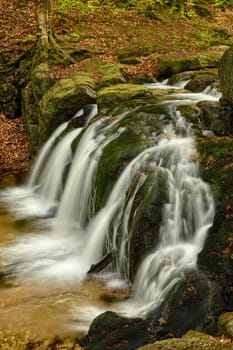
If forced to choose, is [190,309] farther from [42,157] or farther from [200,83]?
[200,83]

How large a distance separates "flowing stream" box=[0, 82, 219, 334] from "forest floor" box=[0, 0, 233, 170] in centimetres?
351

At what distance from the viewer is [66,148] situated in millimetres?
11852

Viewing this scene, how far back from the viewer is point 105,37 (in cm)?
1698

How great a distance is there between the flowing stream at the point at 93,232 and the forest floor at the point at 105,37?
11.5 ft

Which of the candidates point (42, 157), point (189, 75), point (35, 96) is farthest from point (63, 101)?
point (189, 75)

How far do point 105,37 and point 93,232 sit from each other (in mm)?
10343

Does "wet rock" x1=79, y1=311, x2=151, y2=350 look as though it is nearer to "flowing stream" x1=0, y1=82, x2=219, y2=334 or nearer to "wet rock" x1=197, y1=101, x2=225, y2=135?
"flowing stream" x1=0, y1=82, x2=219, y2=334

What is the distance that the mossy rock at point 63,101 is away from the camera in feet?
40.8

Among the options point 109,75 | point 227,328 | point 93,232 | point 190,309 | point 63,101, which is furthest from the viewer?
point 109,75

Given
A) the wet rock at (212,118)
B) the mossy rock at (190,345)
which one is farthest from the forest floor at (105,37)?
the mossy rock at (190,345)

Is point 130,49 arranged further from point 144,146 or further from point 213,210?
point 213,210

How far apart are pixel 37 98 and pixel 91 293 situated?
824 cm

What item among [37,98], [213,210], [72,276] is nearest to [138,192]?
[213,210]

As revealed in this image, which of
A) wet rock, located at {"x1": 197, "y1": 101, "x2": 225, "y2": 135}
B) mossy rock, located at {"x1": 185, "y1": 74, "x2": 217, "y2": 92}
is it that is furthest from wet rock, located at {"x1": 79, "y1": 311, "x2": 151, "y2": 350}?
mossy rock, located at {"x1": 185, "y1": 74, "x2": 217, "y2": 92}
